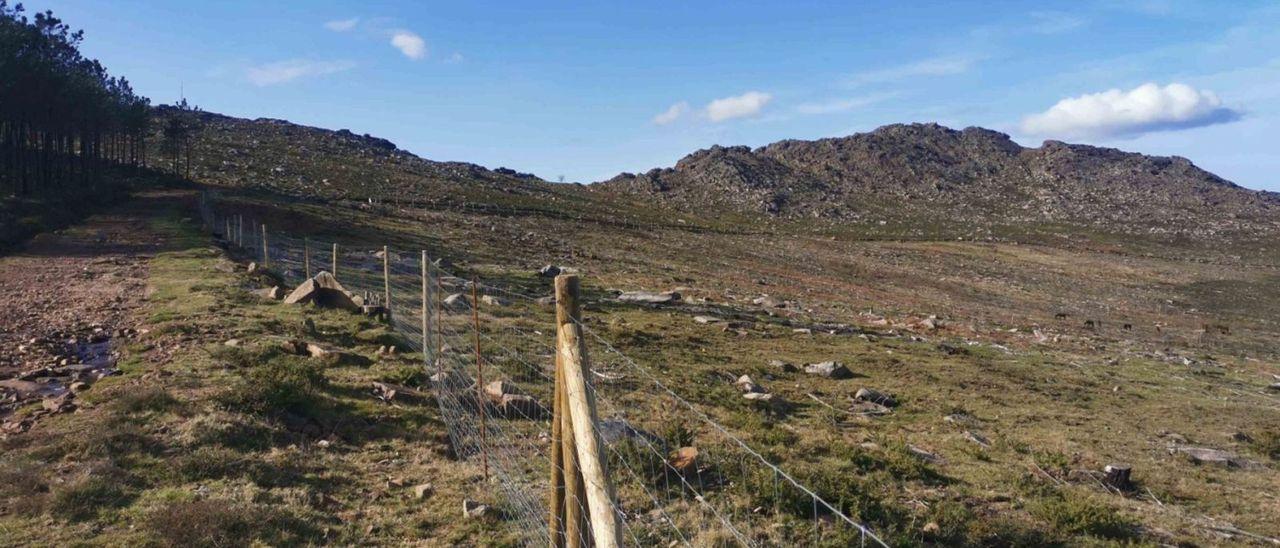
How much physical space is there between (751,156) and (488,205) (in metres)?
90.2

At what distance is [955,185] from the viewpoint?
141625 mm

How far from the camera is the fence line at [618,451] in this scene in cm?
698

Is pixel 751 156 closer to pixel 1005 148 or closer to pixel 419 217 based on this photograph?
pixel 1005 148

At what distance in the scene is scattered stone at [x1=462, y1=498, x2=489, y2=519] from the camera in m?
6.94

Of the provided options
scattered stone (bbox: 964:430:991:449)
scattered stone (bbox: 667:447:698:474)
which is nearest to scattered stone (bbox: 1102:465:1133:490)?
scattered stone (bbox: 964:430:991:449)

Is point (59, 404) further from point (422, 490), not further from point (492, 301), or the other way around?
point (492, 301)

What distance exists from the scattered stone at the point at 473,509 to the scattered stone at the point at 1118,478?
26.3 ft

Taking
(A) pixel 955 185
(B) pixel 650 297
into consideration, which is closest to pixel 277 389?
(B) pixel 650 297

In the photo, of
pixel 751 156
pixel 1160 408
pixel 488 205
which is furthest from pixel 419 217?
pixel 751 156

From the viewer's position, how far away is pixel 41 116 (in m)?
46.8

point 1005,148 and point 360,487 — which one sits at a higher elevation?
point 1005,148

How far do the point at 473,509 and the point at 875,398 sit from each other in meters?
9.11

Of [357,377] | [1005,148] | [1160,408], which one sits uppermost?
[1005,148]

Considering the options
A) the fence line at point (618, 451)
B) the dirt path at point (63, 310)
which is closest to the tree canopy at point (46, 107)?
the dirt path at point (63, 310)
